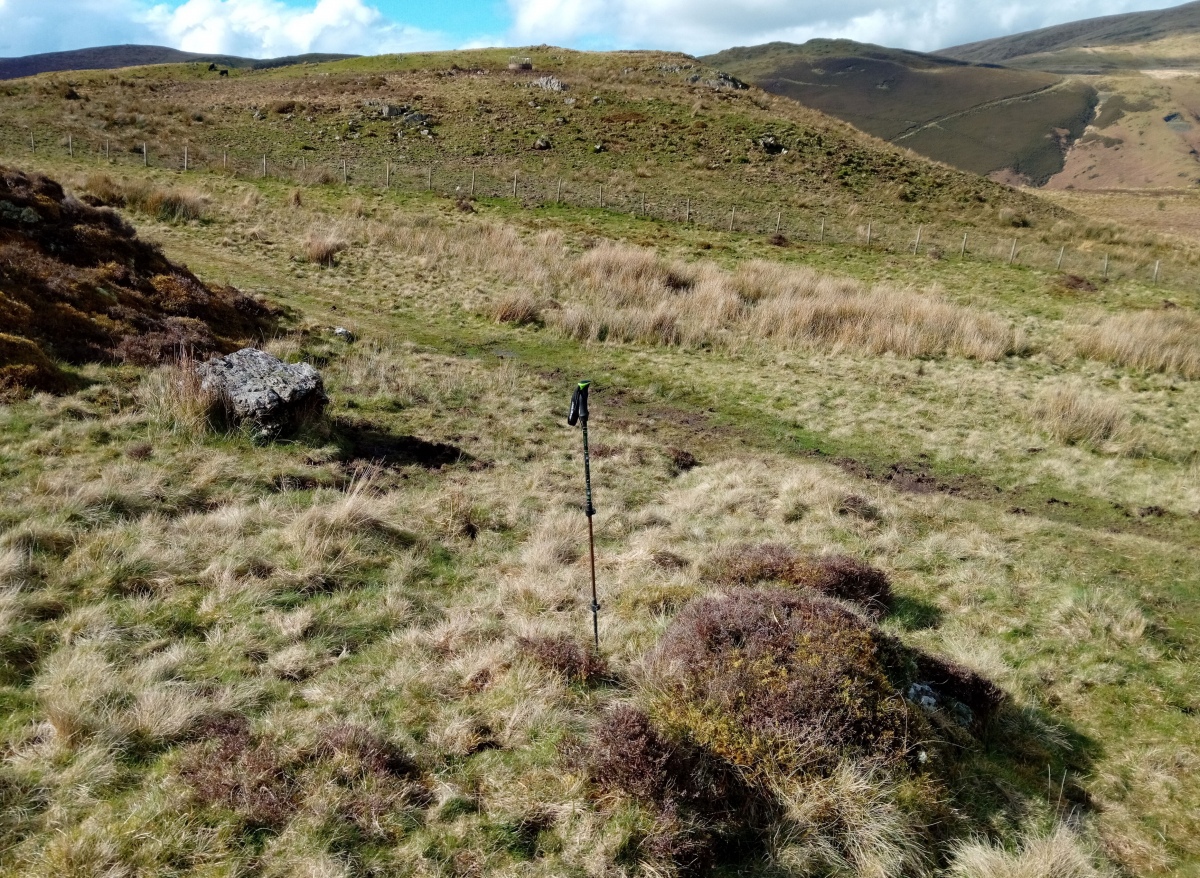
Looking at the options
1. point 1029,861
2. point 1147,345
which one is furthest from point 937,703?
point 1147,345

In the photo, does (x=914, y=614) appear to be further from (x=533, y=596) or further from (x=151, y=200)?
(x=151, y=200)

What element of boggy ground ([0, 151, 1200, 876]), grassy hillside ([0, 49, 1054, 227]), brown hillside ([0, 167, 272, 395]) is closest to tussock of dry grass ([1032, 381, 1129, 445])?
boggy ground ([0, 151, 1200, 876])

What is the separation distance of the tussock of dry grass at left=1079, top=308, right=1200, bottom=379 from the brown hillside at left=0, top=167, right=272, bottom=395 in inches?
799

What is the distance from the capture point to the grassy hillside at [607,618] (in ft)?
13.0

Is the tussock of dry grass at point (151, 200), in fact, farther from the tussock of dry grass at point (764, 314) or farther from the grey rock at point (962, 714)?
the grey rock at point (962, 714)

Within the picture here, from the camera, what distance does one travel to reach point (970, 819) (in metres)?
4.61

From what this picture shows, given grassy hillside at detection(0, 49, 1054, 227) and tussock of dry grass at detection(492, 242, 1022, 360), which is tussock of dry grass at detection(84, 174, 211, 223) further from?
tussock of dry grass at detection(492, 242, 1022, 360)

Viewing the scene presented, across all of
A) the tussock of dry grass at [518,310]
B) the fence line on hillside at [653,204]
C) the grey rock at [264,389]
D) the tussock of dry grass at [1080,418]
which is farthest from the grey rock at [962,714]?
the fence line on hillside at [653,204]

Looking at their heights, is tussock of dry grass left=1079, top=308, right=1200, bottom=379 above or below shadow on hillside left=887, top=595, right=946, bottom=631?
above

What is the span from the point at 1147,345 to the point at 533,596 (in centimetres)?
1862

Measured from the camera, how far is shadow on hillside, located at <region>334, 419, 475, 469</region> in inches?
392

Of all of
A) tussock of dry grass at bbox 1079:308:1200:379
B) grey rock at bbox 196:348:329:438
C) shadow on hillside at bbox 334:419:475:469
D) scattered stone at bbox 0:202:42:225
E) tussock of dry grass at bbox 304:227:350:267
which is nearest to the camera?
grey rock at bbox 196:348:329:438

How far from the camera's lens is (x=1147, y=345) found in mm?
17859

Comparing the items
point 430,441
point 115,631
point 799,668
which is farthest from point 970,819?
point 430,441
